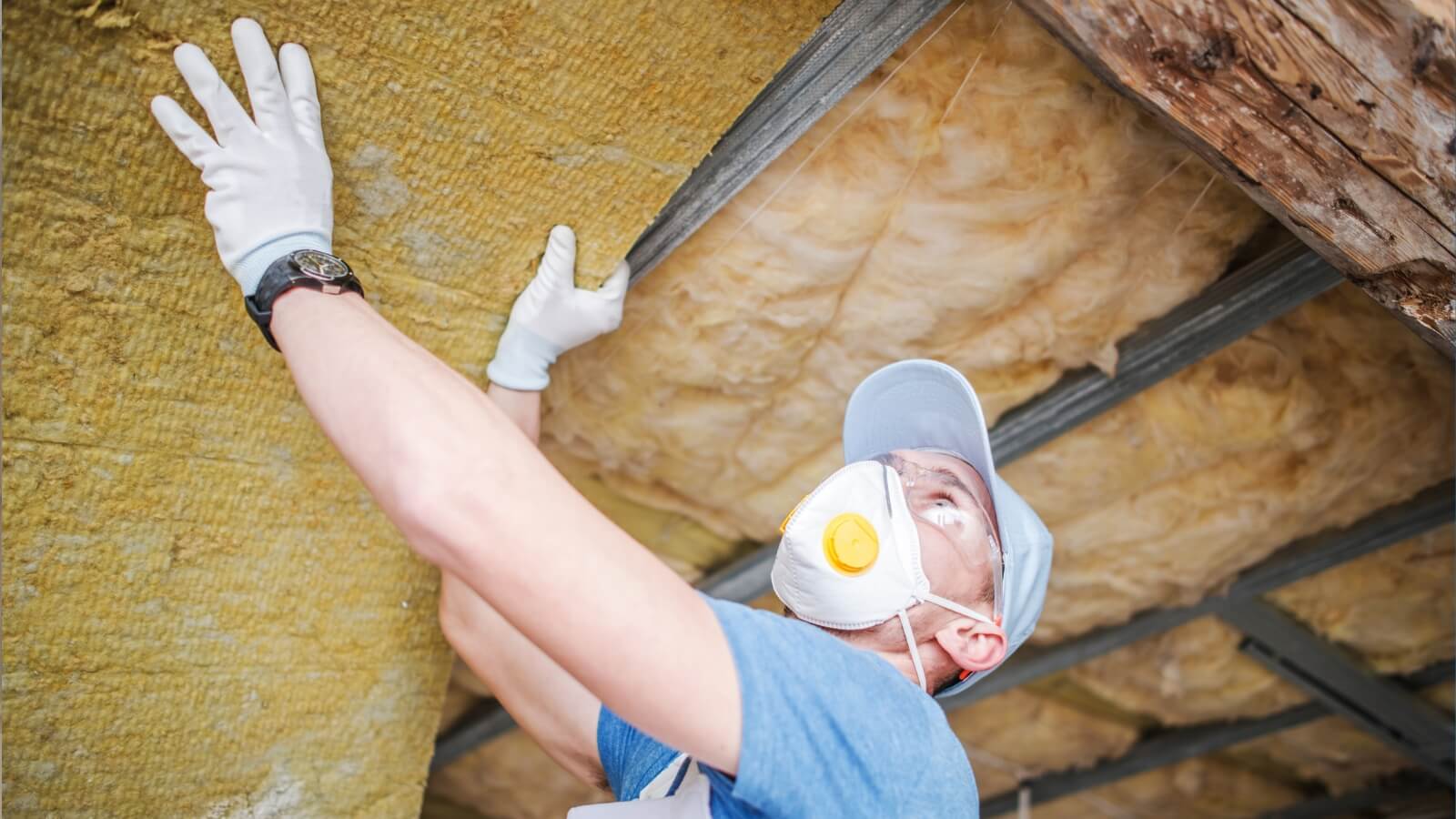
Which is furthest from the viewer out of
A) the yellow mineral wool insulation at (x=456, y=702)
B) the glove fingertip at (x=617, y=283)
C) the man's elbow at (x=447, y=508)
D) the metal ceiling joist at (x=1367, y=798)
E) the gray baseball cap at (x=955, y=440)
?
the metal ceiling joist at (x=1367, y=798)

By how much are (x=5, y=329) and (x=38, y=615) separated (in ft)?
1.33

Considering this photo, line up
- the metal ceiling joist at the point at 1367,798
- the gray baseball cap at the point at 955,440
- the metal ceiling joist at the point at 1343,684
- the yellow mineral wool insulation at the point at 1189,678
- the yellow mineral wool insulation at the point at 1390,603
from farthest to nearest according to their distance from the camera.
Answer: the metal ceiling joist at the point at 1367,798 → the yellow mineral wool insulation at the point at 1189,678 → the metal ceiling joist at the point at 1343,684 → the yellow mineral wool insulation at the point at 1390,603 → the gray baseball cap at the point at 955,440

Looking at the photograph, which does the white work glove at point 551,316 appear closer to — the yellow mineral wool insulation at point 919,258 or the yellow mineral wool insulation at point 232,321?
the yellow mineral wool insulation at point 232,321

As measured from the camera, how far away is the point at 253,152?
115 centimetres

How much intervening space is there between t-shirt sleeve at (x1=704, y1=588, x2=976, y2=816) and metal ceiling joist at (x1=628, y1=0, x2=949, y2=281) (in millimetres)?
650

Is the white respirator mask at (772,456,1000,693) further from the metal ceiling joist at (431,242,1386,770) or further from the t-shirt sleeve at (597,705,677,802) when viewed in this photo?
the metal ceiling joist at (431,242,1386,770)

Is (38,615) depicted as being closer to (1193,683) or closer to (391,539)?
(391,539)

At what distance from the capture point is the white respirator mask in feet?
4.10

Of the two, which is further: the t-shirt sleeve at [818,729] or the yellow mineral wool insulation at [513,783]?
the yellow mineral wool insulation at [513,783]

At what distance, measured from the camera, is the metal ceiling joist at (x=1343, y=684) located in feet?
8.43

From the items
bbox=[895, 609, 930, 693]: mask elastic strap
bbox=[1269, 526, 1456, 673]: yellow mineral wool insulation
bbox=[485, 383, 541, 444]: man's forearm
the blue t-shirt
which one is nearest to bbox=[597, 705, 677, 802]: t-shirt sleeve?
the blue t-shirt

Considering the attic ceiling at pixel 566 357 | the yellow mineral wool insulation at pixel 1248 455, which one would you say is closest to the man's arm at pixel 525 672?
the attic ceiling at pixel 566 357

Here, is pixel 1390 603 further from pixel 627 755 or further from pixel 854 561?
pixel 627 755

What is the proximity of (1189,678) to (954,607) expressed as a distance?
184 cm
